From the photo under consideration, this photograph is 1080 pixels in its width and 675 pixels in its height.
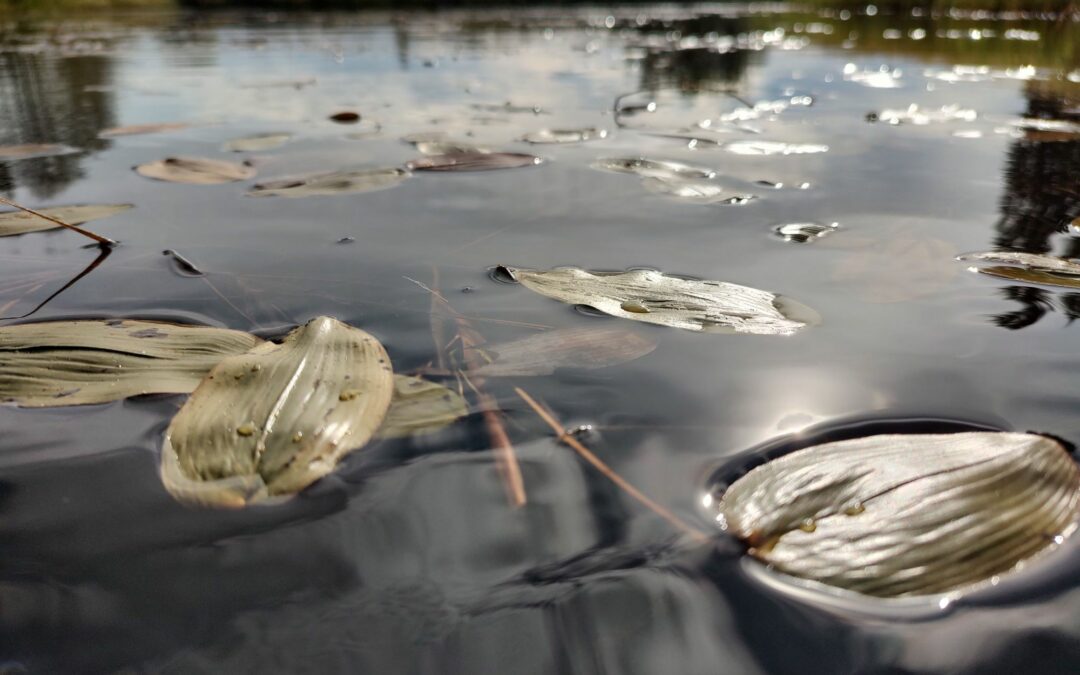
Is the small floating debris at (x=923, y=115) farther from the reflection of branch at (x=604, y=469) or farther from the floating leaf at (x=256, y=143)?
the reflection of branch at (x=604, y=469)

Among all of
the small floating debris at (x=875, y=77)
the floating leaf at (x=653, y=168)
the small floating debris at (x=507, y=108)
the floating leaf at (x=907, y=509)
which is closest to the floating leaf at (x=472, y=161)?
the floating leaf at (x=653, y=168)

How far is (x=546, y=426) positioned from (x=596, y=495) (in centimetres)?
12

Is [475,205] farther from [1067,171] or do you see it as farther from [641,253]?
[1067,171]

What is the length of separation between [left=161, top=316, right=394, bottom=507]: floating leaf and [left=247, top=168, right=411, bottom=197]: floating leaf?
87 cm

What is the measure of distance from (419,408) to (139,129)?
87.1 inches

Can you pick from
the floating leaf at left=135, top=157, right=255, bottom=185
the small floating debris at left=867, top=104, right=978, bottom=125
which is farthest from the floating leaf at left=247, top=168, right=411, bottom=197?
the small floating debris at left=867, top=104, right=978, bottom=125

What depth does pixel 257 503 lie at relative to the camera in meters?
0.62

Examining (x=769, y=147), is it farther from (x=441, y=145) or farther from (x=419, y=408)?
(x=419, y=408)

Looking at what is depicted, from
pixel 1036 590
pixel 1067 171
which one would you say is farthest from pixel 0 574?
pixel 1067 171

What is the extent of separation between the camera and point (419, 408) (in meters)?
0.75

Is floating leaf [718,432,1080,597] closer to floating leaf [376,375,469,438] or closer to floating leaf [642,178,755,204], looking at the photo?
floating leaf [376,375,469,438]

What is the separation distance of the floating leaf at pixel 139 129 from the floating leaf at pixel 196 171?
0.62 m

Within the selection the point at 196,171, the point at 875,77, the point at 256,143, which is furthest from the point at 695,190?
the point at 875,77

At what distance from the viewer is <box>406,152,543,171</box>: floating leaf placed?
1.85 meters
